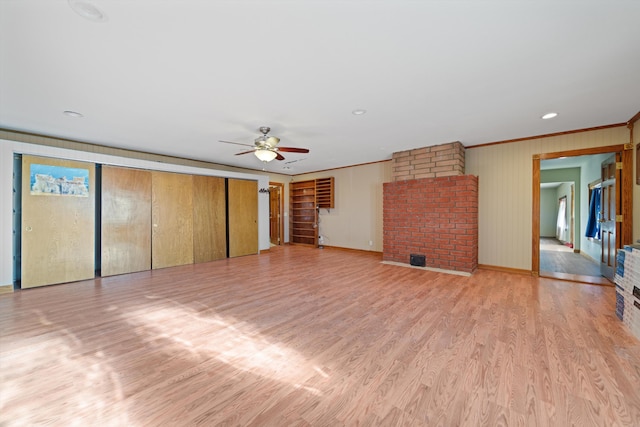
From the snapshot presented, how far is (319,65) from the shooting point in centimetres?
235

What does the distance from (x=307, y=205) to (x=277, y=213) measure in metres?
1.29

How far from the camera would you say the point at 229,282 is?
4.33 m

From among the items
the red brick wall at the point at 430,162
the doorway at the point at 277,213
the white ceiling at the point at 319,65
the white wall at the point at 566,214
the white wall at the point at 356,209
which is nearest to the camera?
the white ceiling at the point at 319,65

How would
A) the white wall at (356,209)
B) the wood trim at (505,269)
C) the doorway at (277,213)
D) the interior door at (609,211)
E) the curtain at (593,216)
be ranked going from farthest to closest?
the doorway at (277,213)
the white wall at (356,209)
the curtain at (593,216)
the wood trim at (505,269)
the interior door at (609,211)

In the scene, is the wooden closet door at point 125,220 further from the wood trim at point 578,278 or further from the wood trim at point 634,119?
the wood trim at point 634,119

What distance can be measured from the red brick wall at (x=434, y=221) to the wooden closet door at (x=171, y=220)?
184 inches

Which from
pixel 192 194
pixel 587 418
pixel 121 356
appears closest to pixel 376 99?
pixel 587 418

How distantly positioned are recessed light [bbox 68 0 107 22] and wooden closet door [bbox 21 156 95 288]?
3828 millimetres

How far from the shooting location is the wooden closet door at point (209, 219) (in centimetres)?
612

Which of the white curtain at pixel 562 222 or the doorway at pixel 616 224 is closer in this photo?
the doorway at pixel 616 224

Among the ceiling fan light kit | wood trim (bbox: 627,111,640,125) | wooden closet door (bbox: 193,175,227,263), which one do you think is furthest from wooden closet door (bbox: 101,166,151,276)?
wood trim (bbox: 627,111,640,125)

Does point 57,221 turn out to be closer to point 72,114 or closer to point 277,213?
point 72,114

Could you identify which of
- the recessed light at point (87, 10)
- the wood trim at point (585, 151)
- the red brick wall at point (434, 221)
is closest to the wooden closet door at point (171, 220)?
the recessed light at point (87, 10)

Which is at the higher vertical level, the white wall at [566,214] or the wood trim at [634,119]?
the wood trim at [634,119]
